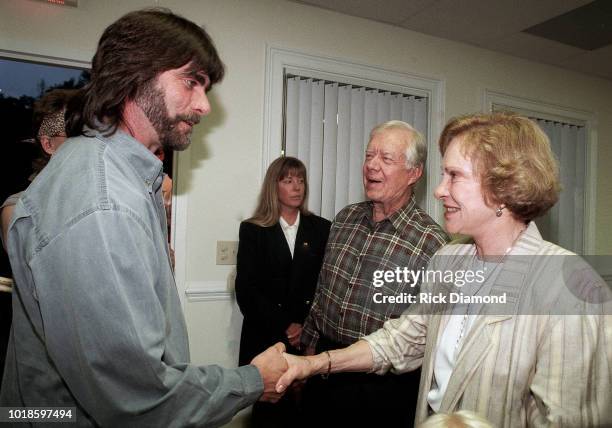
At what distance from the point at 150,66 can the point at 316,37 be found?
1634 millimetres

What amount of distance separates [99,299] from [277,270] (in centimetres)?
130

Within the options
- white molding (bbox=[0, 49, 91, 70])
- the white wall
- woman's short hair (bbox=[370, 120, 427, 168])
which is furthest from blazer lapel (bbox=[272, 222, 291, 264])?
white molding (bbox=[0, 49, 91, 70])

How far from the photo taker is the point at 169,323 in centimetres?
80

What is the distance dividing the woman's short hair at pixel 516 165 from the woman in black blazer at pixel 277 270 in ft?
3.70

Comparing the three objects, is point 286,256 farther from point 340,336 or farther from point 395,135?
point 395,135

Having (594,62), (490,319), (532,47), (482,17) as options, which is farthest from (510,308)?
(594,62)

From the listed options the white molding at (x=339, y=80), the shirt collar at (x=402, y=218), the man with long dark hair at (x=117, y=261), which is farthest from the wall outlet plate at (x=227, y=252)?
the man with long dark hair at (x=117, y=261)

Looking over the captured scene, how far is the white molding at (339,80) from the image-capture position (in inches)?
85.9

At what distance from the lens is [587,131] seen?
3.22m

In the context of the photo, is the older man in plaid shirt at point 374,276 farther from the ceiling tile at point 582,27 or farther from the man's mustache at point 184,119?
the ceiling tile at point 582,27

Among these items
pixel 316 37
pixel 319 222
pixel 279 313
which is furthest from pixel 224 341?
pixel 316 37

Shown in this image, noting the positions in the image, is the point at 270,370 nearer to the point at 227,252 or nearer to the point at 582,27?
the point at 227,252

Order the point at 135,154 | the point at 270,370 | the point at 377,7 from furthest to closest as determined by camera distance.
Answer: the point at 377,7
the point at 270,370
the point at 135,154

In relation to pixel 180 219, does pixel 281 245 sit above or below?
below
